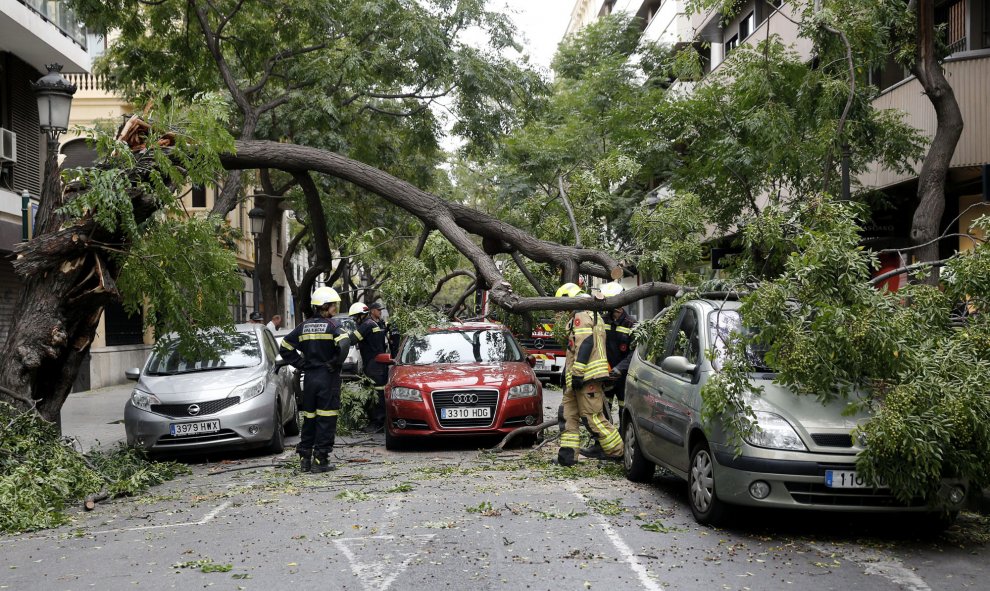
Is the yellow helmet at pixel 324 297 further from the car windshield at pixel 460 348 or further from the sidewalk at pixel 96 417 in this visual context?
the sidewalk at pixel 96 417

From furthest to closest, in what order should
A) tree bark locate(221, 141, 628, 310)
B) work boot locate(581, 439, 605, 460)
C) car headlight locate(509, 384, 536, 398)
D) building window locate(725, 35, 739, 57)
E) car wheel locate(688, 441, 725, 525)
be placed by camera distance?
building window locate(725, 35, 739, 57)
tree bark locate(221, 141, 628, 310)
car headlight locate(509, 384, 536, 398)
work boot locate(581, 439, 605, 460)
car wheel locate(688, 441, 725, 525)

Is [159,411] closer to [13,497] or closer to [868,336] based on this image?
[13,497]

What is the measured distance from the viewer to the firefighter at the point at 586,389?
1003 cm

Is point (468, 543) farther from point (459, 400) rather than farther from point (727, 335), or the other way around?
point (459, 400)

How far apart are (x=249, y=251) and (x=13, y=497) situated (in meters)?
44.8

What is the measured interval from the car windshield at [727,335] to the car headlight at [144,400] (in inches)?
260

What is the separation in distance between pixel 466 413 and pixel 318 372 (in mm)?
1880

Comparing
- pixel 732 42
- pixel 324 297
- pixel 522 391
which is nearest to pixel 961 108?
pixel 522 391

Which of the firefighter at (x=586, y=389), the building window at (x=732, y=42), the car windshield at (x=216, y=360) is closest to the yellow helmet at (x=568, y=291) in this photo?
the firefighter at (x=586, y=389)

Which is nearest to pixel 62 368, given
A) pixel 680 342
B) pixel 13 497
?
pixel 13 497

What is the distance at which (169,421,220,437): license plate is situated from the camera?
11.2 metres

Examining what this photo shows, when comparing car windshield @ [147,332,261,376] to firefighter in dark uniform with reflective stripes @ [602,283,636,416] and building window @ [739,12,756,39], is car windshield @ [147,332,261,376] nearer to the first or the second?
firefighter in dark uniform with reflective stripes @ [602,283,636,416]

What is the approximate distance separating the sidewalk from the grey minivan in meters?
7.45

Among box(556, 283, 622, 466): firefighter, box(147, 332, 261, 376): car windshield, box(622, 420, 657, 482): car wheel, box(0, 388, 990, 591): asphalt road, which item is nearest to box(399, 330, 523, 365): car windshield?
box(147, 332, 261, 376): car windshield
